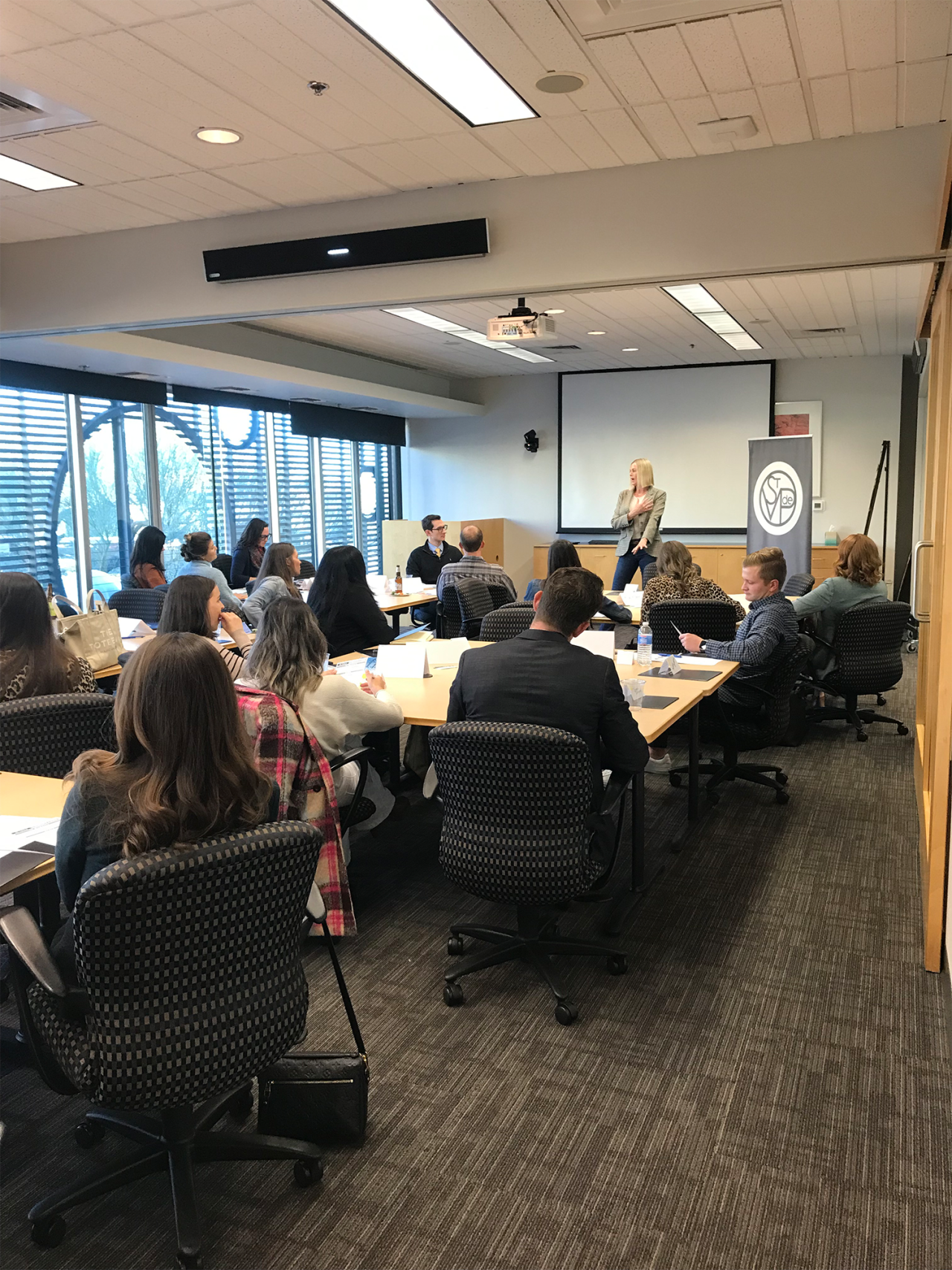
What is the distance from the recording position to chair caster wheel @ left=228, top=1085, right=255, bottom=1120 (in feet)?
7.89

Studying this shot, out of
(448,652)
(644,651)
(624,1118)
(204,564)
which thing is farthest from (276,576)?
(624,1118)

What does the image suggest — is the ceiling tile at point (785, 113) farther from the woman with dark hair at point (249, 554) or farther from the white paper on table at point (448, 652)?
the woman with dark hair at point (249, 554)

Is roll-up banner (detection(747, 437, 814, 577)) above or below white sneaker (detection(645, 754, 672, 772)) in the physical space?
above

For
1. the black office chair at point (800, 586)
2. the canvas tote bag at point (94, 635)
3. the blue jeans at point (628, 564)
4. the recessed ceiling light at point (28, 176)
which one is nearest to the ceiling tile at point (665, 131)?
the recessed ceiling light at point (28, 176)

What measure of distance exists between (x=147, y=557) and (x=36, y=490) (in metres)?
1.68

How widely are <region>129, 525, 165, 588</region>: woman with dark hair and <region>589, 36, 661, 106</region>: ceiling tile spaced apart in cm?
445

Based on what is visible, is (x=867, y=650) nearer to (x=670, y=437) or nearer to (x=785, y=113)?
(x=785, y=113)

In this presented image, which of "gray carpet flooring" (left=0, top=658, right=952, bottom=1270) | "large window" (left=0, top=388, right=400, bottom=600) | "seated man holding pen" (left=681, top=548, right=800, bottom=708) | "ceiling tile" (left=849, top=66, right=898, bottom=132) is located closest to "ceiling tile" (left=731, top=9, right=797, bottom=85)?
"ceiling tile" (left=849, top=66, right=898, bottom=132)

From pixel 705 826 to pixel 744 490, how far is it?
7.69 m

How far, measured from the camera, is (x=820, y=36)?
302 cm

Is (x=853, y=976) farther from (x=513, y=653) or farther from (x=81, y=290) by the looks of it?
(x=81, y=290)

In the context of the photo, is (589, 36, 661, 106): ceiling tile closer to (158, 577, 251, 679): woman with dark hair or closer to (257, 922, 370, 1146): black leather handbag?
(158, 577, 251, 679): woman with dark hair

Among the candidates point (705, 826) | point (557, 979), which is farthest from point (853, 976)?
point (705, 826)

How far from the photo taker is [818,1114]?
8.05ft
